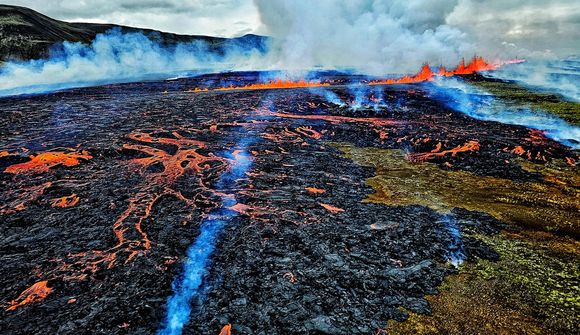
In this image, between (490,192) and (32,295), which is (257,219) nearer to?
(32,295)

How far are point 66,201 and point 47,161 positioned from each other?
5008 millimetres

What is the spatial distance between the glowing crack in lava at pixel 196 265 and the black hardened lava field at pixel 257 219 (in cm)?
4

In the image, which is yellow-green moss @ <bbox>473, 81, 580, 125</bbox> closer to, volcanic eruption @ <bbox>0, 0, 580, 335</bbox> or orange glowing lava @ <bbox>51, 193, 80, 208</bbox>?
volcanic eruption @ <bbox>0, 0, 580, 335</bbox>

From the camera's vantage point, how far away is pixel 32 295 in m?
6.31

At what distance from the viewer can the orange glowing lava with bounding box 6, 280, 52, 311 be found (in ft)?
20.0

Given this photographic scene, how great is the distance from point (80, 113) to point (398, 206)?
80.2ft

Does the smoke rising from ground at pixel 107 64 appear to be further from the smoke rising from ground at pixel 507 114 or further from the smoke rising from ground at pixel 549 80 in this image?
the smoke rising from ground at pixel 549 80

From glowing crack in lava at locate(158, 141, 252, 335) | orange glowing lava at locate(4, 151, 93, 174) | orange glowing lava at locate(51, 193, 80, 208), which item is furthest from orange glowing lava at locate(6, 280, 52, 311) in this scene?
orange glowing lava at locate(4, 151, 93, 174)

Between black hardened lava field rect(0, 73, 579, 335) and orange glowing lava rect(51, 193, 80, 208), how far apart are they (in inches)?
5.1

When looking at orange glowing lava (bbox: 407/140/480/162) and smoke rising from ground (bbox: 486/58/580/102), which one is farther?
smoke rising from ground (bbox: 486/58/580/102)

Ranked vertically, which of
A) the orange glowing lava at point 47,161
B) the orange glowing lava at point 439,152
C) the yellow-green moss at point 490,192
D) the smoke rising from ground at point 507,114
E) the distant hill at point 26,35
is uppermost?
the distant hill at point 26,35

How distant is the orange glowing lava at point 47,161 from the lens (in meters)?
13.2

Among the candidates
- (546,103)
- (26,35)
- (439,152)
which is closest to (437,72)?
(546,103)

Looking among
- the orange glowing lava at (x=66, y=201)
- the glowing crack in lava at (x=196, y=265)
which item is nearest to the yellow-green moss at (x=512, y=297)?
the glowing crack in lava at (x=196, y=265)
